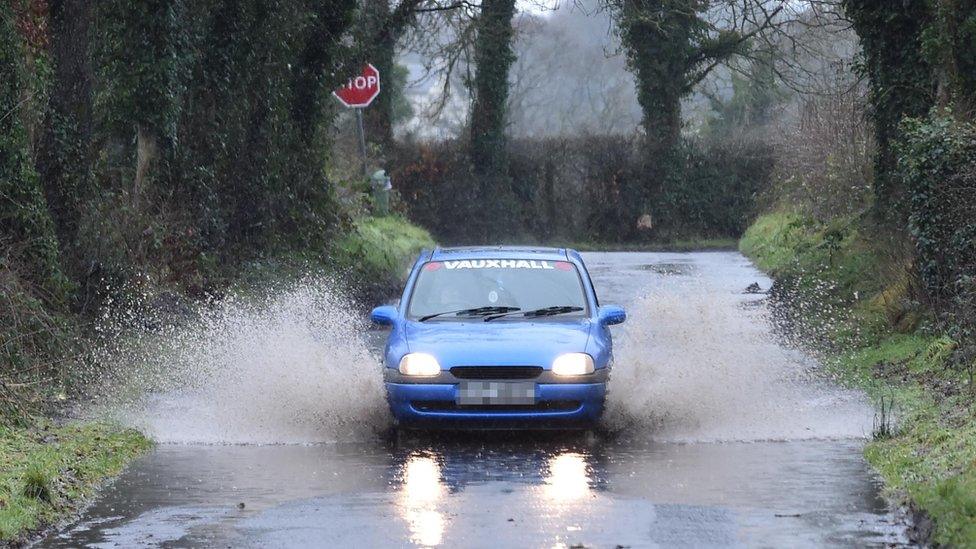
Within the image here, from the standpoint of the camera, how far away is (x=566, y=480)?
10.8 metres

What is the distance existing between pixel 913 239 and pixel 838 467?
7828mm

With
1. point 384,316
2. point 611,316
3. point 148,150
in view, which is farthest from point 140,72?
point 611,316

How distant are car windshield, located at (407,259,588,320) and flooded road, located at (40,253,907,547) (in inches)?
31.3

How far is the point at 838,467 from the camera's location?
11297mm

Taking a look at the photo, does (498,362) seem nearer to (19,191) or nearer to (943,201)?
(19,191)

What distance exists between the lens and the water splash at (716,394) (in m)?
13.4

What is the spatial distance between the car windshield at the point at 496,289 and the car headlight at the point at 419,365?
1.09 m

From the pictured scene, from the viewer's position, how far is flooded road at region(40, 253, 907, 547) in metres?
8.98

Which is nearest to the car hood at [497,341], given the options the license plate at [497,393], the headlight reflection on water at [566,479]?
the license plate at [497,393]

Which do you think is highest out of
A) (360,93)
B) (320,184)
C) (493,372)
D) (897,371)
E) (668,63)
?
(668,63)

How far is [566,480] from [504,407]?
5.89 ft

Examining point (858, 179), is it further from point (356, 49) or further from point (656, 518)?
point (656, 518)

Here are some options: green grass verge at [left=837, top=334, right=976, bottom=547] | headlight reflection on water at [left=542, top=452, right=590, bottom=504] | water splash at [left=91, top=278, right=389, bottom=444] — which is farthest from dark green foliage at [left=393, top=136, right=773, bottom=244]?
headlight reflection on water at [left=542, top=452, right=590, bottom=504]

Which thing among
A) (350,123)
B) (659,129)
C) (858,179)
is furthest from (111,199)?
(350,123)
